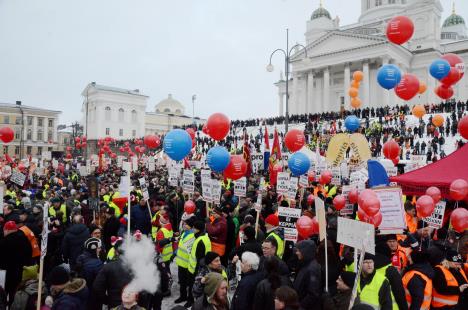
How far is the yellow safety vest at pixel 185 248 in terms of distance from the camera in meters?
6.40

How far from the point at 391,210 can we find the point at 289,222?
1617 millimetres

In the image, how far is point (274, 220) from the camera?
6680 millimetres

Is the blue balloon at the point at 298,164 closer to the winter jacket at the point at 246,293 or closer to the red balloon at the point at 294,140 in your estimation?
the red balloon at the point at 294,140

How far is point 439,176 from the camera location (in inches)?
384

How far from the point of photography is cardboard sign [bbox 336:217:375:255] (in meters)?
3.93

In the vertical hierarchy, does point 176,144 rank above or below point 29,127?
below

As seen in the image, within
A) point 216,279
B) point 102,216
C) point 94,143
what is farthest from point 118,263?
point 94,143

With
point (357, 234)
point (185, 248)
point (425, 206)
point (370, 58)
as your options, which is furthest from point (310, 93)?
point (357, 234)

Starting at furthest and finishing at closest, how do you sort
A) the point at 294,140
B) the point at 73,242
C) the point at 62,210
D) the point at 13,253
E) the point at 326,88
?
the point at 326,88, the point at 294,140, the point at 62,210, the point at 73,242, the point at 13,253

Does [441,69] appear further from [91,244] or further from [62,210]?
[62,210]

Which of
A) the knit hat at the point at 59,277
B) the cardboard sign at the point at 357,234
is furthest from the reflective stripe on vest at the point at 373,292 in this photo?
the knit hat at the point at 59,277

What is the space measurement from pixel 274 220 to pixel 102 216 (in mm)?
4142

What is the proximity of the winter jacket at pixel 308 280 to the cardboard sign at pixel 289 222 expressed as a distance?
1653mm

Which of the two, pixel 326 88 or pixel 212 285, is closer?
pixel 212 285
